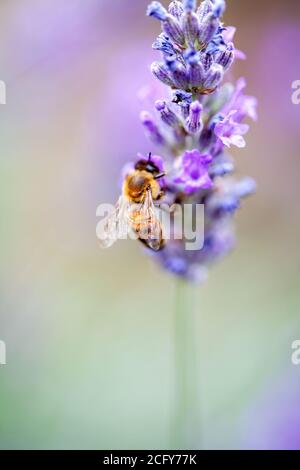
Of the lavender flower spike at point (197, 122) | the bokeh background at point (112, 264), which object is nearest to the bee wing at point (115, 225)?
the lavender flower spike at point (197, 122)

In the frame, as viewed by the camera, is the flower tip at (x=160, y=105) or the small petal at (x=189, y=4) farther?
the flower tip at (x=160, y=105)

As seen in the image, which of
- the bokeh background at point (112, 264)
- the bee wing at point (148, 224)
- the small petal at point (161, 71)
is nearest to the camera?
the small petal at point (161, 71)

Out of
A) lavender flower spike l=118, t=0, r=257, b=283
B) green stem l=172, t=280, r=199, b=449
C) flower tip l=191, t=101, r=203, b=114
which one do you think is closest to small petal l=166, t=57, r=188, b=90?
lavender flower spike l=118, t=0, r=257, b=283

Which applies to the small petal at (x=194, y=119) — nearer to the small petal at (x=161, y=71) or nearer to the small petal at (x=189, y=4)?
the small petal at (x=161, y=71)

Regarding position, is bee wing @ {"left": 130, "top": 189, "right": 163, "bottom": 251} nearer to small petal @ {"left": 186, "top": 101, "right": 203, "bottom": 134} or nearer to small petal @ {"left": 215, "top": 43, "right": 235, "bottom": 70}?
small petal @ {"left": 186, "top": 101, "right": 203, "bottom": 134}

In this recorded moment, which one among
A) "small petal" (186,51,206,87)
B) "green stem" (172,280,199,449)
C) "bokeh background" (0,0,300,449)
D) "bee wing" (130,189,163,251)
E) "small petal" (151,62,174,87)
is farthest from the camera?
"bokeh background" (0,0,300,449)

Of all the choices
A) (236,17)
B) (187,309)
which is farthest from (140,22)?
(187,309)
